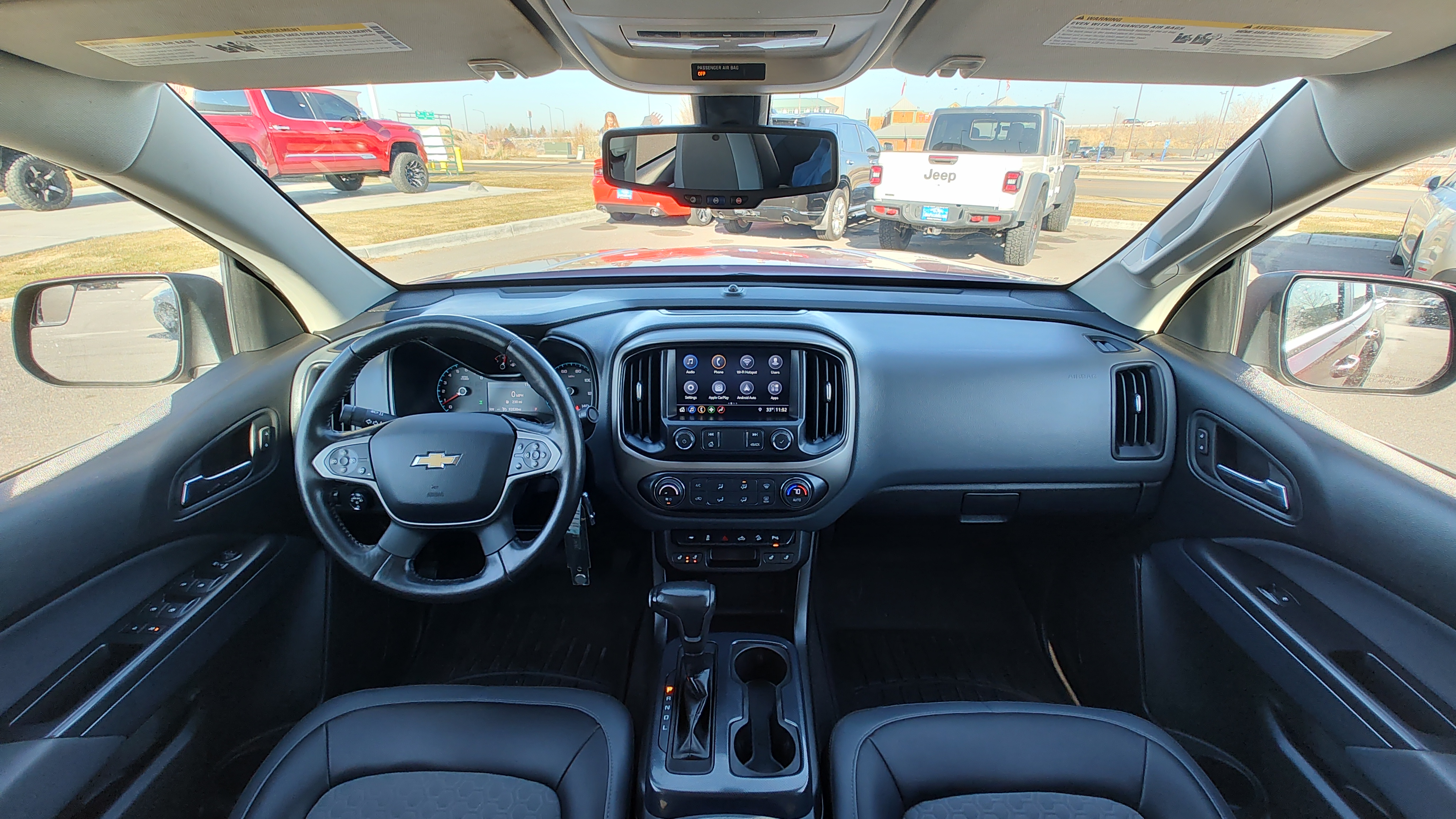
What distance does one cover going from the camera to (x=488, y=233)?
339 cm

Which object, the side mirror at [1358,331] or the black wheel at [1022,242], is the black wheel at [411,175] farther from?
the side mirror at [1358,331]

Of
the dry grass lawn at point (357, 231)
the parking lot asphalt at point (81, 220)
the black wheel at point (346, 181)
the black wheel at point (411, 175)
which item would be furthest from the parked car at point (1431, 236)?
the black wheel at point (411, 175)

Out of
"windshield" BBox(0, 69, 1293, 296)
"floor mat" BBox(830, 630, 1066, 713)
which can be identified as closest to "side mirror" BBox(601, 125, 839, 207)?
"windshield" BBox(0, 69, 1293, 296)

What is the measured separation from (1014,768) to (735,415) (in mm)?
1243

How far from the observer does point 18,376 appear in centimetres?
203

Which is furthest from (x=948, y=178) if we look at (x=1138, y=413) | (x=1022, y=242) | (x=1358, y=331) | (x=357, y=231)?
(x=357, y=231)

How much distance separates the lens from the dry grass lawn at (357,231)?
2078 millimetres

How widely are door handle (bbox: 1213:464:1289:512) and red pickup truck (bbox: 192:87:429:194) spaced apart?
3.03 m

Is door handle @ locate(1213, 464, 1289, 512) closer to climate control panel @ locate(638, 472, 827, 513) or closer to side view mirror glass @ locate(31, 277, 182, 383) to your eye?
climate control panel @ locate(638, 472, 827, 513)

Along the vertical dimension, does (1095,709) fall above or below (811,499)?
below

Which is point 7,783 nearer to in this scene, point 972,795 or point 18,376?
point 18,376

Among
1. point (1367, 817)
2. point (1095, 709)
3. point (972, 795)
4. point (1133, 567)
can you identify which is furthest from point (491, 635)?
point (1367, 817)

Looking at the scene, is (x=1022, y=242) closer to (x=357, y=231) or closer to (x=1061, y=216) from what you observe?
(x=1061, y=216)

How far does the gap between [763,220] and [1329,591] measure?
83.3 inches
